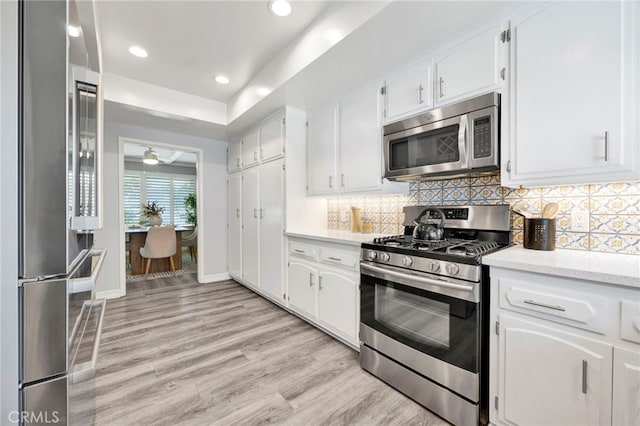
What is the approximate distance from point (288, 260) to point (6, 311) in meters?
2.30

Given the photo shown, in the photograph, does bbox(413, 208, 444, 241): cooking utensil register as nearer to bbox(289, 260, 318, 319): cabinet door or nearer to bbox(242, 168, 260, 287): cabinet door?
bbox(289, 260, 318, 319): cabinet door

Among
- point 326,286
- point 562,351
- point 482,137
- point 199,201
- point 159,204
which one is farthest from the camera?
point 159,204

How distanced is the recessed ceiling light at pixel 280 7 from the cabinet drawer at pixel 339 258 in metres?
1.81

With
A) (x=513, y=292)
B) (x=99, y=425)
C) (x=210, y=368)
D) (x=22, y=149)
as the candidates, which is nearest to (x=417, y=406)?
(x=513, y=292)

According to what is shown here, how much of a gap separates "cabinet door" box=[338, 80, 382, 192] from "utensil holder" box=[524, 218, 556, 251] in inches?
41.8

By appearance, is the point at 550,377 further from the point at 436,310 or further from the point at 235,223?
the point at 235,223

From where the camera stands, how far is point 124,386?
1.75 metres

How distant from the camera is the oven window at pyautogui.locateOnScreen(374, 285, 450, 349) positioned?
1.50 metres

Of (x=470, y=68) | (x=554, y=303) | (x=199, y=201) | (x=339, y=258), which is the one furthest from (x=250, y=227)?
(x=554, y=303)

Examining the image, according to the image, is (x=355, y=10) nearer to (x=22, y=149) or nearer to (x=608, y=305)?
(x=22, y=149)

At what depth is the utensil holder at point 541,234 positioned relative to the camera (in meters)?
1.52

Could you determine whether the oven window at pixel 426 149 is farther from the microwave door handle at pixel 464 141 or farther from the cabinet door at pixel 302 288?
the cabinet door at pixel 302 288

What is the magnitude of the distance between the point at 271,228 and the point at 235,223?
1.19m

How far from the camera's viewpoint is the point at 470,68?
1675 mm
